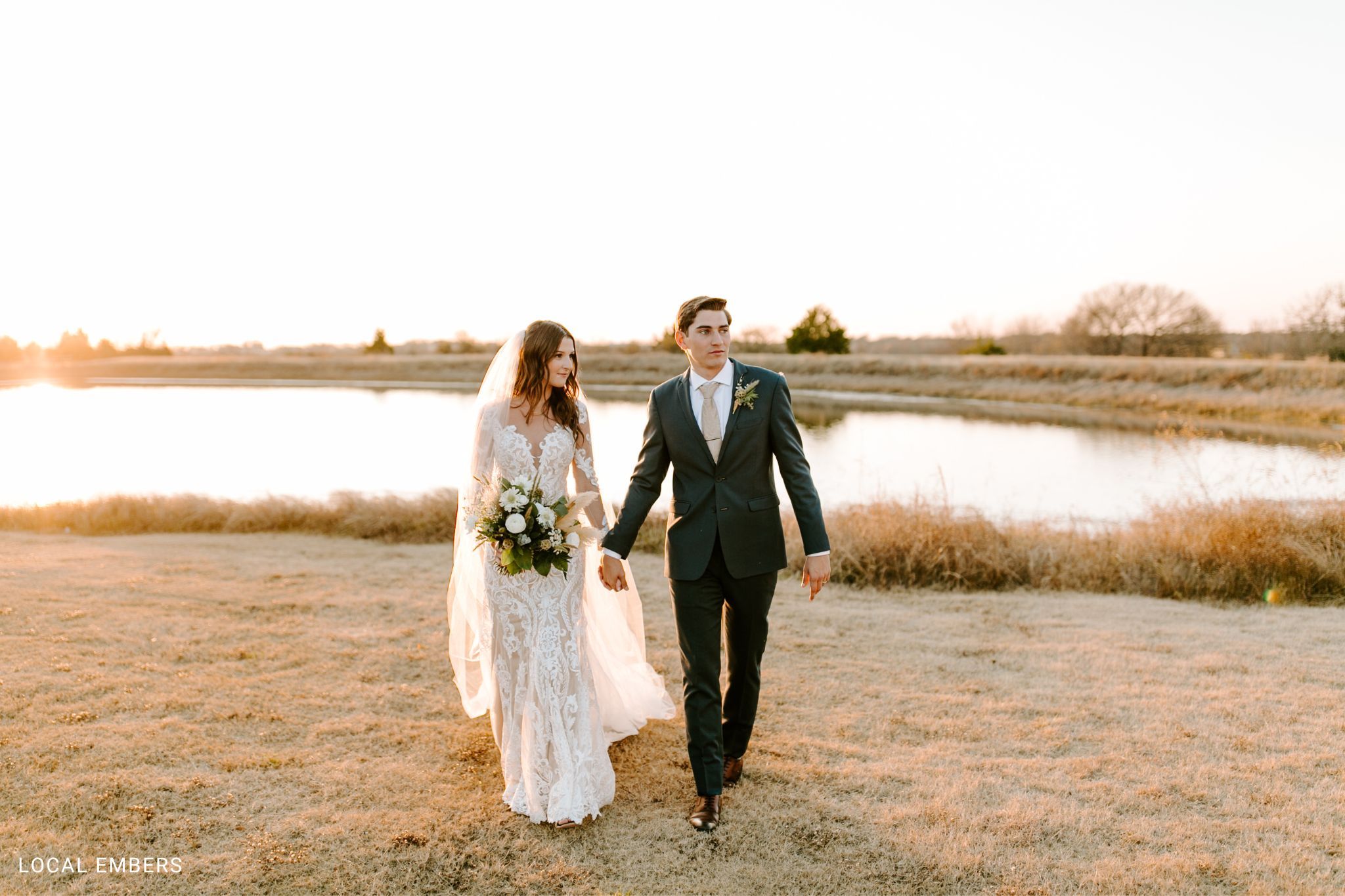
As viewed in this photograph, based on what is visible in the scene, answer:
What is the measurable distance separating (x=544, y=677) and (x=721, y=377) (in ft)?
5.59

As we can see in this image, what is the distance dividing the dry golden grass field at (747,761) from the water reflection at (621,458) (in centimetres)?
396

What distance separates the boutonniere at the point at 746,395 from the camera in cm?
393

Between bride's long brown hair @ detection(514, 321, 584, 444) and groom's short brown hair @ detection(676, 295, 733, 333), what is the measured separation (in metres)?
0.56

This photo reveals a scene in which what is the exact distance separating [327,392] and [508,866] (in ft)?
151

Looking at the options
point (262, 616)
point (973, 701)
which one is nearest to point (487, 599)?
point (973, 701)

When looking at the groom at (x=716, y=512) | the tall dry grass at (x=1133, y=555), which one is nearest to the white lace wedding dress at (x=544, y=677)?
the groom at (x=716, y=512)

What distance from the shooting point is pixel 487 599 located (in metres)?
4.22

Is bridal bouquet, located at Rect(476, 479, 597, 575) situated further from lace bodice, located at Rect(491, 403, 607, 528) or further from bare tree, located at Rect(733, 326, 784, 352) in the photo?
bare tree, located at Rect(733, 326, 784, 352)

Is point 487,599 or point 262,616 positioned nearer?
point 487,599

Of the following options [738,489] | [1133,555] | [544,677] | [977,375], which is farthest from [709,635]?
[977,375]

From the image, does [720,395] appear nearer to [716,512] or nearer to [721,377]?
[721,377]

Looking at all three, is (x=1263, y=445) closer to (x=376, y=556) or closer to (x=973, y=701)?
(x=973, y=701)

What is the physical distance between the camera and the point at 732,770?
435 centimetres

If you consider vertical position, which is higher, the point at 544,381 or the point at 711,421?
the point at 544,381
